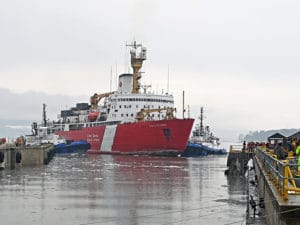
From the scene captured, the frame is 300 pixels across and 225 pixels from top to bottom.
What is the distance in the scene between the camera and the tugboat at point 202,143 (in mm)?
77562

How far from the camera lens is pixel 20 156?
42.3 metres

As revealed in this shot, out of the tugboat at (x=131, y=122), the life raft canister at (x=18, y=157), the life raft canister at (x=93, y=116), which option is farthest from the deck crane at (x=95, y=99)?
the life raft canister at (x=18, y=157)

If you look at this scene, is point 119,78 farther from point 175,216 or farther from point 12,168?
point 175,216

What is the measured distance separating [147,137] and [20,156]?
2637 centimetres

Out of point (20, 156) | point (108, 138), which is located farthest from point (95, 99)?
point (20, 156)

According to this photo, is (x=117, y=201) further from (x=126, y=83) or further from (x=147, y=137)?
(x=126, y=83)

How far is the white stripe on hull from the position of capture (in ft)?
244

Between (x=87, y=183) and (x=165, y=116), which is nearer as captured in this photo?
(x=87, y=183)

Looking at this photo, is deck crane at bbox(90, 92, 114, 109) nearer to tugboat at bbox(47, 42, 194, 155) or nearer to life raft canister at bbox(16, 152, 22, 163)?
tugboat at bbox(47, 42, 194, 155)

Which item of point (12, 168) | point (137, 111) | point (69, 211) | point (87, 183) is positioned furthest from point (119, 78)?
point (69, 211)

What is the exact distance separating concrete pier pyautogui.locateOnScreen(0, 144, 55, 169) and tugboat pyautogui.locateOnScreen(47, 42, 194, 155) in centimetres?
2033

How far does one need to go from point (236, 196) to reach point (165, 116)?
164ft

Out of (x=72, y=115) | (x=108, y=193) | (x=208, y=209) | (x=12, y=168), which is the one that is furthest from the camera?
(x=72, y=115)

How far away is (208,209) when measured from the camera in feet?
62.5
